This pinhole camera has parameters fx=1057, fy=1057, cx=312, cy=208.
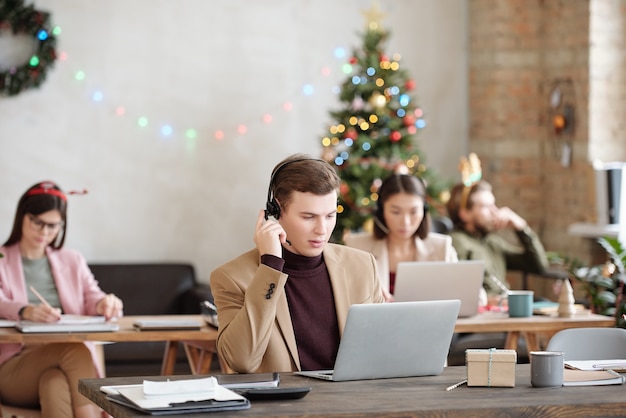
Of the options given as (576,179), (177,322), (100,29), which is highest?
(100,29)

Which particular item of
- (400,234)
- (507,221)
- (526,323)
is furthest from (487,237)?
(526,323)

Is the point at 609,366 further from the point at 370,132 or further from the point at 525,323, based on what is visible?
the point at 370,132

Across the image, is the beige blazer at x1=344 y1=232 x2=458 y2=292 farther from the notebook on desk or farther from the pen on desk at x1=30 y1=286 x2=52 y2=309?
the pen on desk at x1=30 y1=286 x2=52 y2=309

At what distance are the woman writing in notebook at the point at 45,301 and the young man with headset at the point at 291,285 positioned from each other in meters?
1.00

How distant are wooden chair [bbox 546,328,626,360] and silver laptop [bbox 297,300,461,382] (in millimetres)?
526

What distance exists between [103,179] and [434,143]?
2.41m

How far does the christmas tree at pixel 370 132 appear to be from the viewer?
A: 6711mm

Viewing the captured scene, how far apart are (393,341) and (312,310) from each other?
394 mm

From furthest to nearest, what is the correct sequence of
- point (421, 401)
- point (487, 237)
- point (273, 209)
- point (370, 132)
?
1. point (370, 132)
2. point (487, 237)
3. point (273, 209)
4. point (421, 401)

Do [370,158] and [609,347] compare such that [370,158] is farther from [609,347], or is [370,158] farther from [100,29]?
[609,347]

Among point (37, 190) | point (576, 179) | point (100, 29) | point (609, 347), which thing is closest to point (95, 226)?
point (100, 29)

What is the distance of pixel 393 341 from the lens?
2883 millimetres

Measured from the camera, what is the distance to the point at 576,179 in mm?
7105

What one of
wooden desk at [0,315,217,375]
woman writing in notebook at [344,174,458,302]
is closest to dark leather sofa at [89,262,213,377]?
woman writing in notebook at [344,174,458,302]
